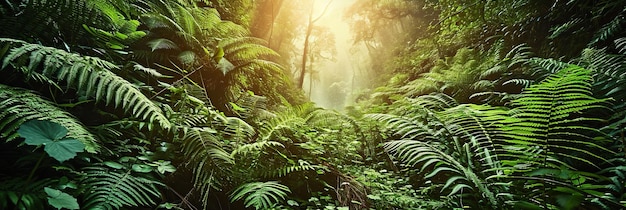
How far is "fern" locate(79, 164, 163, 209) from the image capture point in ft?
3.46

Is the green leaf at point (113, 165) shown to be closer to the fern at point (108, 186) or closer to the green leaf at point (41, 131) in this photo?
the fern at point (108, 186)

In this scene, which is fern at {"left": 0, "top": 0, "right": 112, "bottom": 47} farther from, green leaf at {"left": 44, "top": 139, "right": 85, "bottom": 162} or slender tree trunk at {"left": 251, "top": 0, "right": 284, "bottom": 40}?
slender tree trunk at {"left": 251, "top": 0, "right": 284, "bottom": 40}

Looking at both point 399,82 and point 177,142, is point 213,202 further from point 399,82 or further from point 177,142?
point 399,82

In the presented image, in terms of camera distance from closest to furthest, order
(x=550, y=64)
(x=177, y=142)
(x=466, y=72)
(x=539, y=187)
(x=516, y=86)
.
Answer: (x=539, y=187) < (x=177, y=142) < (x=550, y=64) < (x=516, y=86) < (x=466, y=72)

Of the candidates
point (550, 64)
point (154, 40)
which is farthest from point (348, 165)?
point (550, 64)

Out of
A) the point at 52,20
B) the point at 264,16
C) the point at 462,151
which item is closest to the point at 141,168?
Result: the point at 52,20

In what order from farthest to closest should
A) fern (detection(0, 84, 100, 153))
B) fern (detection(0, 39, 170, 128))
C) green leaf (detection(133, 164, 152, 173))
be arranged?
green leaf (detection(133, 164, 152, 173)) → fern (detection(0, 39, 170, 128)) → fern (detection(0, 84, 100, 153))

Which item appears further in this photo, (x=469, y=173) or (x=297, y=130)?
(x=297, y=130)

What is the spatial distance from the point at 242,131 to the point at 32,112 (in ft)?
3.49

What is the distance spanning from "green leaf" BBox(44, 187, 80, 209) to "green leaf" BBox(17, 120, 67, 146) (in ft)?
0.61

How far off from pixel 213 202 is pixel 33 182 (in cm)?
74

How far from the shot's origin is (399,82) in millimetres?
7301

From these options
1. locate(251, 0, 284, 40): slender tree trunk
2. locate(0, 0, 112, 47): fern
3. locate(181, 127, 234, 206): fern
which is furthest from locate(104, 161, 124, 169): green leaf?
locate(251, 0, 284, 40): slender tree trunk

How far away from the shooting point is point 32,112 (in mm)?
1096
